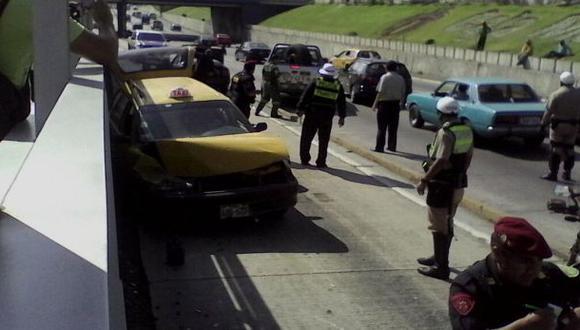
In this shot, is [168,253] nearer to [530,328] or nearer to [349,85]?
[530,328]

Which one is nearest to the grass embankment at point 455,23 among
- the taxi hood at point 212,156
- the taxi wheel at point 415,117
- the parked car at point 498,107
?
the taxi wheel at point 415,117

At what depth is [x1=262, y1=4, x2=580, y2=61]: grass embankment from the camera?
42784mm

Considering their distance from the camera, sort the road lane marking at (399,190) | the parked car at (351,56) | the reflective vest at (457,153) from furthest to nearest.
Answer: the parked car at (351,56), the road lane marking at (399,190), the reflective vest at (457,153)

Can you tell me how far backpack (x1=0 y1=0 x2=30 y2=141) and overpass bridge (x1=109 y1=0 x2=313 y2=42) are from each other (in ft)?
275

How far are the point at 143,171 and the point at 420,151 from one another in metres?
8.76

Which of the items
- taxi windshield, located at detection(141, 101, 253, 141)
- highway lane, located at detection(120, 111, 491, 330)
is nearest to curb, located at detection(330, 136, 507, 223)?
highway lane, located at detection(120, 111, 491, 330)

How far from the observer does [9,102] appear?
3107 millimetres

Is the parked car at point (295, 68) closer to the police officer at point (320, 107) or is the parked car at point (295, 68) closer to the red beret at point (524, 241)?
the police officer at point (320, 107)

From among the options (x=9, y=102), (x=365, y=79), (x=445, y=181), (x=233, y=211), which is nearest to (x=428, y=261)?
(x=445, y=181)

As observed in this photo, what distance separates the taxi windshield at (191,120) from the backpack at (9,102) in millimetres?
6321

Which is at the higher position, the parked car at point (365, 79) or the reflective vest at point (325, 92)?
the reflective vest at point (325, 92)

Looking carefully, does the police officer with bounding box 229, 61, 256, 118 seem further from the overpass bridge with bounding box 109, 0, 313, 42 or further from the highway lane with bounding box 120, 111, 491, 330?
the overpass bridge with bounding box 109, 0, 313, 42

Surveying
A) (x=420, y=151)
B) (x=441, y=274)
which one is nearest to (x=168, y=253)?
(x=441, y=274)

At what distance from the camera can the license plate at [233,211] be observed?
922 centimetres
